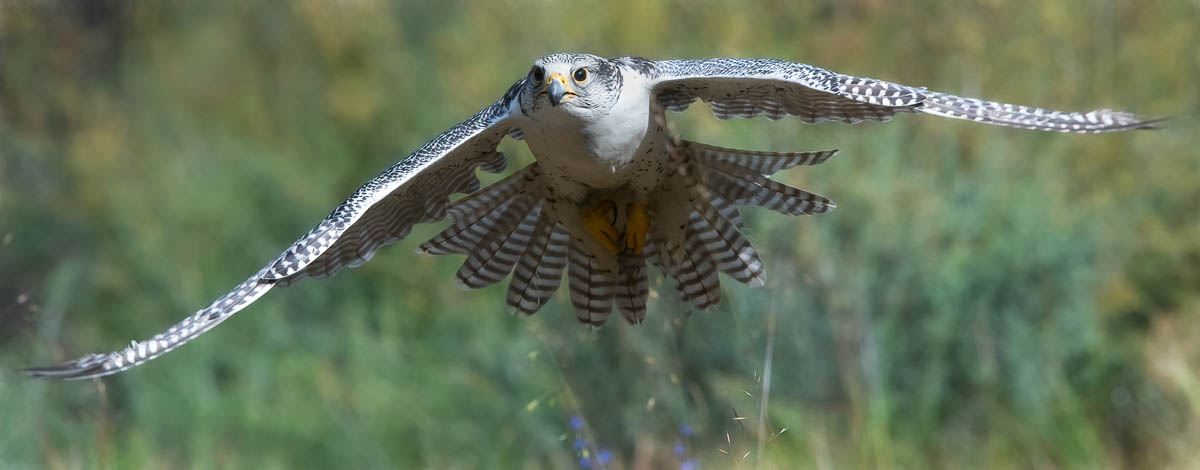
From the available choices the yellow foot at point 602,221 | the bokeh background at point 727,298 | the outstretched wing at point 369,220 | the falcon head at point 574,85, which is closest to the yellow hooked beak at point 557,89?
the falcon head at point 574,85

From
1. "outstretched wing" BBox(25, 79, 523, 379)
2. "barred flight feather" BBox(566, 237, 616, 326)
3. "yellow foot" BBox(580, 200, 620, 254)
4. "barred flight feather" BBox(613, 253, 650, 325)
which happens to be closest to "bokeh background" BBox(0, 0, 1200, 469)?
"barred flight feather" BBox(613, 253, 650, 325)

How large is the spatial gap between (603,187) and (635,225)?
0.24 m

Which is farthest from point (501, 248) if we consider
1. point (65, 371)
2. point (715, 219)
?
point (65, 371)

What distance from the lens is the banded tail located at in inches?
226

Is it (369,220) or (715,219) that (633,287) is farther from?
(369,220)

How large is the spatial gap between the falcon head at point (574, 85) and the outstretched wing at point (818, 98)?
0.25m

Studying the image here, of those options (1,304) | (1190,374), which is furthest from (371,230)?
(1,304)

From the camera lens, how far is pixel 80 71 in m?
17.1

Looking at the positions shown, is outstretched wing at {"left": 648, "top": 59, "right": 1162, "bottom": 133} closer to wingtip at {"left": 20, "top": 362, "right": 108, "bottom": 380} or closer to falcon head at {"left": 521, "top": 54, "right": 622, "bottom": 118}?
falcon head at {"left": 521, "top": 54, "right": 622, "bottom": 118}

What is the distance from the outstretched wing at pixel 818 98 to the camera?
4531 mm

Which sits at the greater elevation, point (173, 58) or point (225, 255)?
point (173, 58)

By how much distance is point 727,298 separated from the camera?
5.88m

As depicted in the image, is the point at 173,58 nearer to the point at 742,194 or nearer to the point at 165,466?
the point at 165,466

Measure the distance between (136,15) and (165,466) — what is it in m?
11.2
